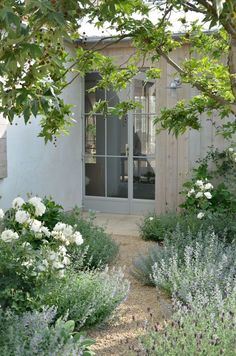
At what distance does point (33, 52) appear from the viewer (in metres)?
1.90

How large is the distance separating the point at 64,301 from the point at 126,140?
6.34 metres

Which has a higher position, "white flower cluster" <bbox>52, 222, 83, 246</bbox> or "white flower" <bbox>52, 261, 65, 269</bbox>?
"white flower cluster" <bbox>52, 222, 83, 246</bbox>

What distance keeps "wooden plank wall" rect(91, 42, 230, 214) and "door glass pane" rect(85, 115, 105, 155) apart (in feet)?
4.26

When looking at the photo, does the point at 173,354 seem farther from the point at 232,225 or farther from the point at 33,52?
the point at 232,225

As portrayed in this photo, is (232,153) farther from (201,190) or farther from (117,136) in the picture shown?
(117,136)

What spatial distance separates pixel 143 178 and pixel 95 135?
133 cm

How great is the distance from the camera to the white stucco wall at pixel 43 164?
8.26m

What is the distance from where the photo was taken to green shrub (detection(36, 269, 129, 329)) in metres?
3.82

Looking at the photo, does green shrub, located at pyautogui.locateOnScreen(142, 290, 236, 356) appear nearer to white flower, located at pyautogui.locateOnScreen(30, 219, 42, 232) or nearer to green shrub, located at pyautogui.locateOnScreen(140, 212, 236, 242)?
white flower, located at pyautogui.locateOnScreen(30, 219, 42, 232)

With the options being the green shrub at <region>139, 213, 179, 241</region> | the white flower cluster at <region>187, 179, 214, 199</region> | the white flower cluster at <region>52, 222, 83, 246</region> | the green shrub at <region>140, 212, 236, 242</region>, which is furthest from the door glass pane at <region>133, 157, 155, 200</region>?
the white flower cluster at <region>52, 222, 83, 246</region>

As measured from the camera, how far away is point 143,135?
985cm

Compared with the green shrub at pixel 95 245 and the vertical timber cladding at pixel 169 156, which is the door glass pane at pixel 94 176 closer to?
the vertical timber cladding at pixel 169 156

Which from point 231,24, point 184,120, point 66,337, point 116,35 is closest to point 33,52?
point 231,24

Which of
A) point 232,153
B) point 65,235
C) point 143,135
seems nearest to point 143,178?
point 143,135
